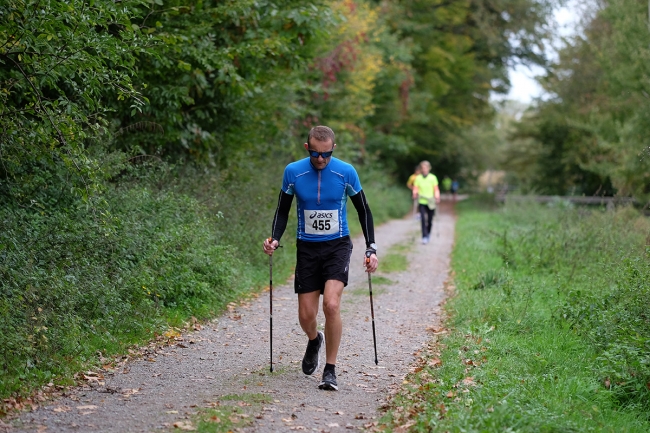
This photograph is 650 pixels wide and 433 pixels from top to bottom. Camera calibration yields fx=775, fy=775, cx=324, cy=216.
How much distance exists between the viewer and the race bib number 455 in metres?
7.16

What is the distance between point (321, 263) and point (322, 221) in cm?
40

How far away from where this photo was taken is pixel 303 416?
6.29 metres

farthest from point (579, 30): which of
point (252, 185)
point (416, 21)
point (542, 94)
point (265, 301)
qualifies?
point (265, 301)

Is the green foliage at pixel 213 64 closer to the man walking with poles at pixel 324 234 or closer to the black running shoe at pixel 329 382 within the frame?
the man walking with poles at pixel 324 234

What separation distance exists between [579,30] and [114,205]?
32.0 meters

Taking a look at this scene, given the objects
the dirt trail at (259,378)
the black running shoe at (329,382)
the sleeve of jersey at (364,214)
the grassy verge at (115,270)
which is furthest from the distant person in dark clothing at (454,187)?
the black running shoe at (329,382)

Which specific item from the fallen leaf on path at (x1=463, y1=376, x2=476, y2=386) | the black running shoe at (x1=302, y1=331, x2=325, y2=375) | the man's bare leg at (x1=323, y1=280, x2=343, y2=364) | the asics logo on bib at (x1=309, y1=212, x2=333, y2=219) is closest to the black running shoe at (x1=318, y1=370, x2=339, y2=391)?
the man's bare leg at (x1=323, y1=280, x2=343, y2=364)

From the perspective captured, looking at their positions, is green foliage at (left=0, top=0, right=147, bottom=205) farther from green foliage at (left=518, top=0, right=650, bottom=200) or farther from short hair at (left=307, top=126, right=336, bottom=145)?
green foliage at (left=518, top=0, right=650, bottom=200)

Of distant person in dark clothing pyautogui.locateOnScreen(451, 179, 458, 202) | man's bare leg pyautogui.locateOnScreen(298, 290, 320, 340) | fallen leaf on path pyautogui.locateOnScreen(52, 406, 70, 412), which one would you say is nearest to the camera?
fallen leaf on path pyautogui.locateOnScreen(52, 406, 70, 412)

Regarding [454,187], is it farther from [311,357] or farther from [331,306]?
[331,306]

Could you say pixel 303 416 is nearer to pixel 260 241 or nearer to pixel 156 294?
pixel 156 294

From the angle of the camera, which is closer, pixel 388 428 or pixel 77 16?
pixel 388 428

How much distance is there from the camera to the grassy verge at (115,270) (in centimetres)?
702

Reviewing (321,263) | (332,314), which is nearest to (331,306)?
(332,314)
